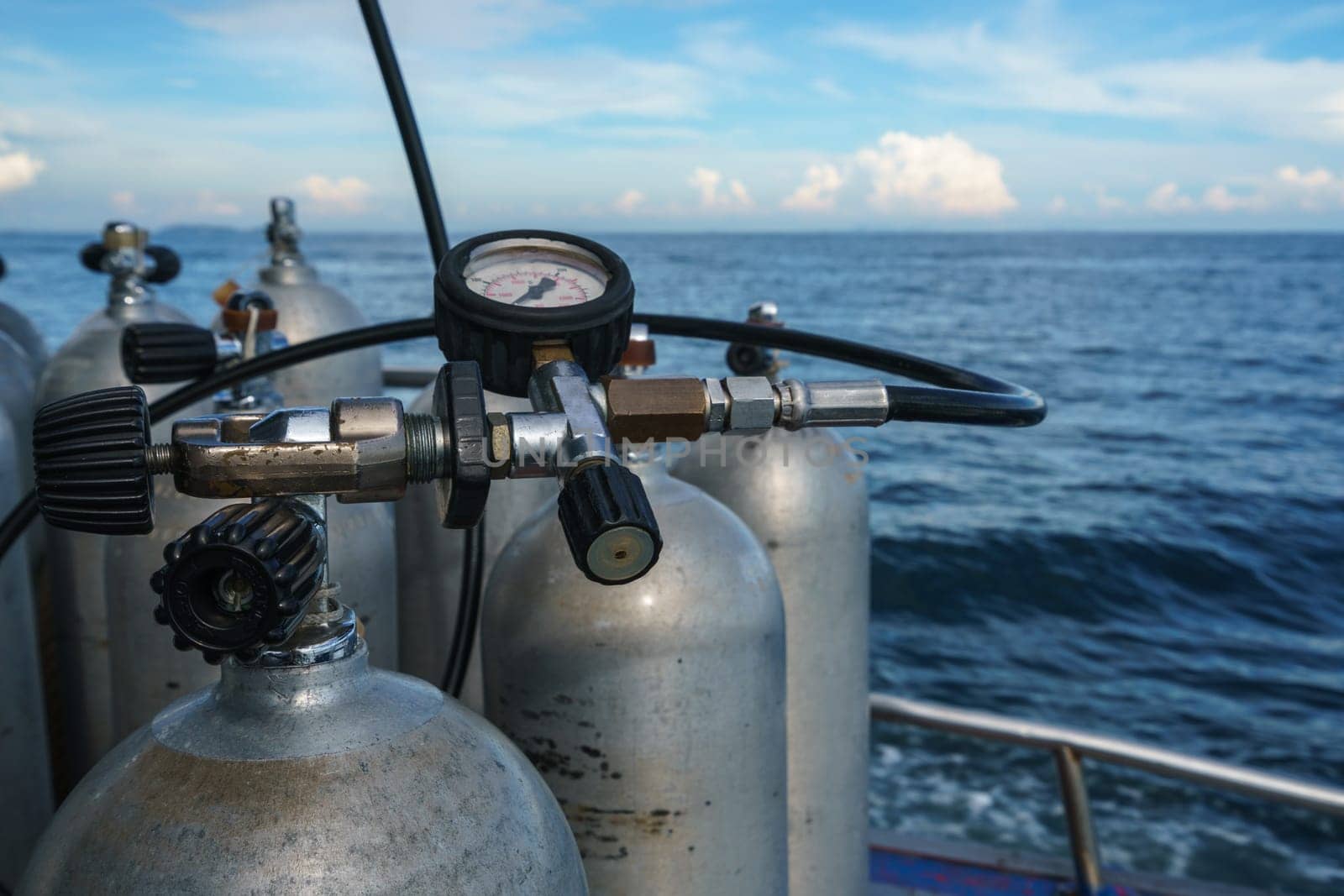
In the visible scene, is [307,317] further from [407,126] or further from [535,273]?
[535,273]

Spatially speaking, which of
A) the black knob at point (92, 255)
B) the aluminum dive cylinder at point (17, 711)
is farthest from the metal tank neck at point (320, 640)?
the black knob at point (92, 255)

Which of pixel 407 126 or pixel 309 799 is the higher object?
pixel 407 126

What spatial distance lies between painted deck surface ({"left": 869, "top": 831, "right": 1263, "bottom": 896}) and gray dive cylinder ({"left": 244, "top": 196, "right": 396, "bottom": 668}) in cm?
98

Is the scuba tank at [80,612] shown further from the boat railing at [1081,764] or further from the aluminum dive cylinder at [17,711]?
the boat railing at [1081,764]

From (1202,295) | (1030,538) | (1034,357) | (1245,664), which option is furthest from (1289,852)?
(1202,295)

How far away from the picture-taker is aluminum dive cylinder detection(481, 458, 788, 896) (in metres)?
0.86

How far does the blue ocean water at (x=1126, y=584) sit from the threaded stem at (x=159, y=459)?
1.33m

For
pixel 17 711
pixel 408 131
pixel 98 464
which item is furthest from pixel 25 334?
pixel 98 464

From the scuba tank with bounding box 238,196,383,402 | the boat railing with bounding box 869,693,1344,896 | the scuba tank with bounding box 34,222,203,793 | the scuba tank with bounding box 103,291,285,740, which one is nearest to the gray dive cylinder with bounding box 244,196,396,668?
the scuba tank with bounding box 238,196,383,402

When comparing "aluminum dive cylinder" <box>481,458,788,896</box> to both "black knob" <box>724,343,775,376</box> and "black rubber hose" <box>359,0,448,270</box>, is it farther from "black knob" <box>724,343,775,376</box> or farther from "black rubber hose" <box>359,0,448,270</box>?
"black knob" <box>724,343,775,376</box>

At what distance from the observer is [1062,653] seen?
16.3 ft

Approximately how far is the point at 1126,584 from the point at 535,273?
5.67 m

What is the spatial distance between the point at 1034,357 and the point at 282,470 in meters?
14.1

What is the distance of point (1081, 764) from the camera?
1.73m
